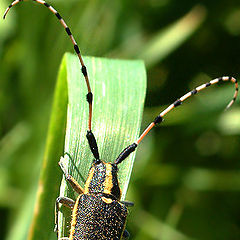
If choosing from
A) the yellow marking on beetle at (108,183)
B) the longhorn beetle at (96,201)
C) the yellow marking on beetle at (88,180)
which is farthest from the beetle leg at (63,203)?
the yellow marking on beetle at (108,183)

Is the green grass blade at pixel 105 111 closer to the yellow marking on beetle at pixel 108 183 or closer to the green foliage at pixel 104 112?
the green foliage at pixel 104 112

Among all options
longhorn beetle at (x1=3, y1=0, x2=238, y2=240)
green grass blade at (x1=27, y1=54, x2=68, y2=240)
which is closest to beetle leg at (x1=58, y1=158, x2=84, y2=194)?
longhorn beetle at (x1=3, y1=0, x2=238, y2=240)

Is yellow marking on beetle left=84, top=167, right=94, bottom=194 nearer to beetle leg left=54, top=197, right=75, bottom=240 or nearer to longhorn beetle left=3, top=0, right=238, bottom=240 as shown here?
longhorn beetle left=3, top=0, right=238, bottom=240

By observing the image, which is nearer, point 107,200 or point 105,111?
point 107,200

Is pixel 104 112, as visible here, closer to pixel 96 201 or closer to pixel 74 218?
pixel 96 201

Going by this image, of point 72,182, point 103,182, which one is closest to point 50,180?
point 72,182

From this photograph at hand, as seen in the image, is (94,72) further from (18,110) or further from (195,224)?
(195,224)

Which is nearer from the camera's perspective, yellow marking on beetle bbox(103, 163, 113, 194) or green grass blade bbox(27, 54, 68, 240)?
green grass blade bbox(27, 54, 68, 240)
